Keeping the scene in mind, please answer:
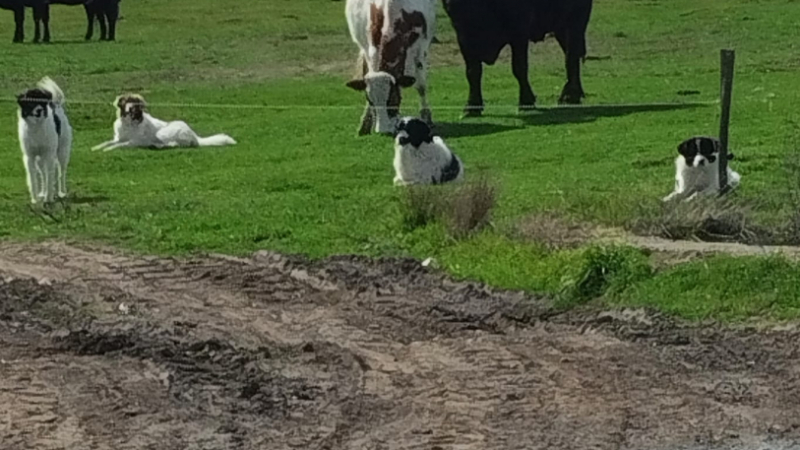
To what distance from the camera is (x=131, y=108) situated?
830 inches

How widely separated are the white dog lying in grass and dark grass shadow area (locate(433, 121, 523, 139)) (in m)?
2.65

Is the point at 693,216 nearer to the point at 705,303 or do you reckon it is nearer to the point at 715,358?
the point at 705,303

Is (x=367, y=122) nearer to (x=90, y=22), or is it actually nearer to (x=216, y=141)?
(x=216, y=141)

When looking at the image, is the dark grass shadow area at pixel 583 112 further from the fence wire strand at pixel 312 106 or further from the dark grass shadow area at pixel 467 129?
the dark grass shadow area at pixel 467 129

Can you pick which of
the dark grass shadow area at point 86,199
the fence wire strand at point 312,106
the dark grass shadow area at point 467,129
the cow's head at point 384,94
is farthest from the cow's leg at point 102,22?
the dark grass shadow area at point 86,199

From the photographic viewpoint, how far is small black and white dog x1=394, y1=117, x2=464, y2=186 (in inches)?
679

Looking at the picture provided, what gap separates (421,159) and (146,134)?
211 inches

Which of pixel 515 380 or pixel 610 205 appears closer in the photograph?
pixel 515 380

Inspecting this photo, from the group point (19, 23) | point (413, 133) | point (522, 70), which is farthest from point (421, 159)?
point (19, 23)

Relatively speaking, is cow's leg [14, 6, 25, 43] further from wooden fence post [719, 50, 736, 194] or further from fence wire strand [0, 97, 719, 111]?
wooden fence post [719, 50, 736, 194]

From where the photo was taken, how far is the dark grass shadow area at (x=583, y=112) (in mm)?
22750

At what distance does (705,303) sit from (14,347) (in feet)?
14.3

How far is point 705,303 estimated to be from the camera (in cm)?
1148

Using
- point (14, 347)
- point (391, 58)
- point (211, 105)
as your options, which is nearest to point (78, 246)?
point (14, 347)
